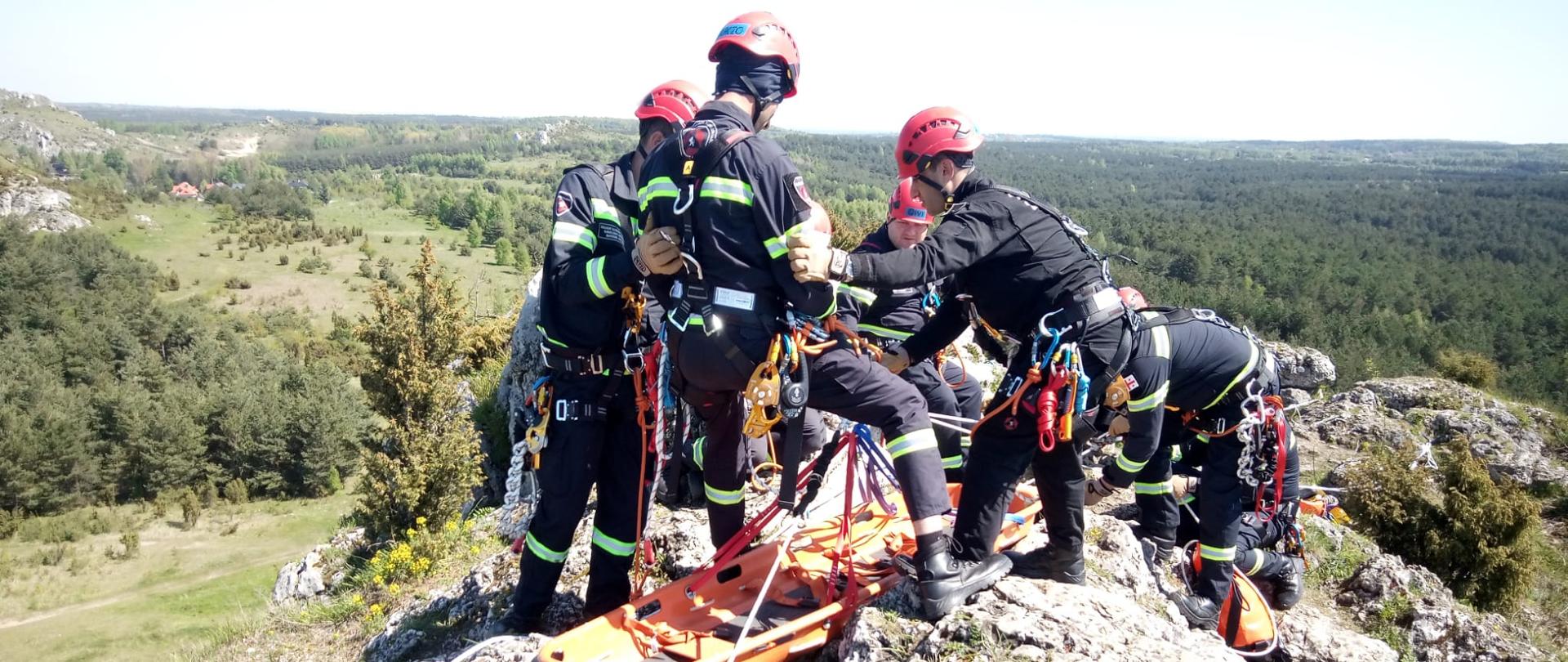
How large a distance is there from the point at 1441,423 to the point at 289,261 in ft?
430

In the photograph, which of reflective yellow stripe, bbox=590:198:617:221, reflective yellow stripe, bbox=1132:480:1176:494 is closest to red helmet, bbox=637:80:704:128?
reflective yellow stripe, bbox=590:198:617:221

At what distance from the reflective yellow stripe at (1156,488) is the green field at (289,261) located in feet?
229

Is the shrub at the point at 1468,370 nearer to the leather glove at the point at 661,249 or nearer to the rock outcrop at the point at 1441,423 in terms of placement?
the rock outcrop at the point at 1441,423

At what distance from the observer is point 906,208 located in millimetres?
7336

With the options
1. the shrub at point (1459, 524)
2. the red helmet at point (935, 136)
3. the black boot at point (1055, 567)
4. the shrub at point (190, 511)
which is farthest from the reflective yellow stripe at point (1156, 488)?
the shrub at point (190, 511)

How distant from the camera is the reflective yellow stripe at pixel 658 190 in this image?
14.5 ft

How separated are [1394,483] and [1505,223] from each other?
16738 cm

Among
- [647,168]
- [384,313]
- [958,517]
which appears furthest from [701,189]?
[384,313]

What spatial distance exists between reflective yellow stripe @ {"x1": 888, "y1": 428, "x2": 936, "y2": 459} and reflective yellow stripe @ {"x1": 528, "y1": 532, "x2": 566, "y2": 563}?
2.36 metres

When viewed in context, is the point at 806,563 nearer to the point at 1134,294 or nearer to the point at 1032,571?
the point at 1032,571

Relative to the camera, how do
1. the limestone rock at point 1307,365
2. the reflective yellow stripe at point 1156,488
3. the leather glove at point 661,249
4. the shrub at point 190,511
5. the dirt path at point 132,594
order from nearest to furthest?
the leather glove at point 661,249
the reflective yellow stripe at point 1156,488
the limestone rock at point 1307,365
the dirt path at point 132,594
the shrub at point 190,511

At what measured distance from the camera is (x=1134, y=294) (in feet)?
23.9

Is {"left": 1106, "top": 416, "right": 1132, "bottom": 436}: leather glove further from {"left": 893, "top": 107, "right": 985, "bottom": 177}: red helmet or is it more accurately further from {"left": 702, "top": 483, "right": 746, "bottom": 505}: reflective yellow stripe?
{"left": 702, "top": 483, "right": 746, "bottom": 505}: reflective yellow stripe

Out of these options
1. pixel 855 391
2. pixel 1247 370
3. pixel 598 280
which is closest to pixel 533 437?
pixel 598 280
